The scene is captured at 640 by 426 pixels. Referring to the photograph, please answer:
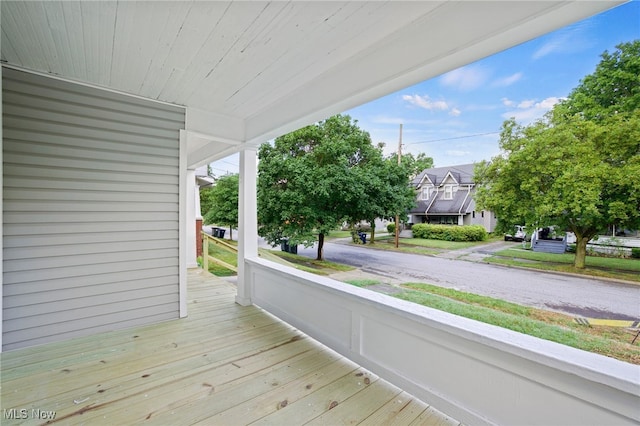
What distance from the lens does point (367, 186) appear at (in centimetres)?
363

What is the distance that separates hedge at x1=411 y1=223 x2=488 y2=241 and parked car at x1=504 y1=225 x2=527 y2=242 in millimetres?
136

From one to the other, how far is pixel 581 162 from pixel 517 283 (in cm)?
81

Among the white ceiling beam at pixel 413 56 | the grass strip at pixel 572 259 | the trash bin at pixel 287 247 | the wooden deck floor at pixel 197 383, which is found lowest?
the wooden deck floor at pixel 197 383

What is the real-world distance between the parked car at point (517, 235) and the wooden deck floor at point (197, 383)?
1205mm

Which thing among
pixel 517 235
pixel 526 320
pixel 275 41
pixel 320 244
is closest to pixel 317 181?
pixel 320 244

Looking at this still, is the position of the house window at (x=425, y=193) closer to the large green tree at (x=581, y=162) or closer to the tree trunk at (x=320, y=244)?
the large green tree at (x=581, y=162)

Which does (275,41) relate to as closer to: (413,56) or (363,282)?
(413,56)

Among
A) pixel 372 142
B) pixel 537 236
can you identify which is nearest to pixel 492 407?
pixel 537 236

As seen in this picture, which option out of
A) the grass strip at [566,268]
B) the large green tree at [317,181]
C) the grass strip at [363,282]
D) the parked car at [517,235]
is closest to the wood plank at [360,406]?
the grass strip at [363,282]

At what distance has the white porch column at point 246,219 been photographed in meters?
3.59

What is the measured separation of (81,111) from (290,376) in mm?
3047

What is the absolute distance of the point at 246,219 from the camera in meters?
3.60

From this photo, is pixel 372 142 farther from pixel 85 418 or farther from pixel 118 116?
pixel 85 418

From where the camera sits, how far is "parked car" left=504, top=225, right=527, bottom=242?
68.2 inches
